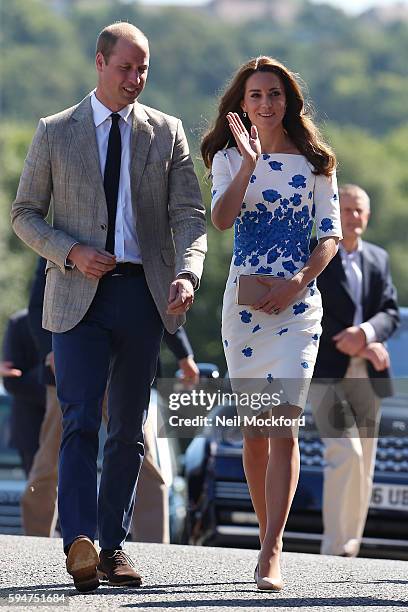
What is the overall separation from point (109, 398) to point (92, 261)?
0.60 metres

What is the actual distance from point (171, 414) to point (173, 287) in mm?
3147

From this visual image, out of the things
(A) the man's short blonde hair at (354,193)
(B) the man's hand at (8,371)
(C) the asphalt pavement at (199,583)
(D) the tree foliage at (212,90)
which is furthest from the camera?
(D) the tree foliage at (212,90)

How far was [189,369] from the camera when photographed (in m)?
9.45

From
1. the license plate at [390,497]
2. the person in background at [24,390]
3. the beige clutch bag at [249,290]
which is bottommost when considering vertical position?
the license plate at [390,497]

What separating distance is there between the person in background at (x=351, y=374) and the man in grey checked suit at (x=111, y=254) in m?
3.30

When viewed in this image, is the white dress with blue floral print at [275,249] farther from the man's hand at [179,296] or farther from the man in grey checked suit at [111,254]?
the man's hand at [179,296]

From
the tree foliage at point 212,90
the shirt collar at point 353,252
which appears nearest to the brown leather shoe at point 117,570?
the shirt collar at point 353,252

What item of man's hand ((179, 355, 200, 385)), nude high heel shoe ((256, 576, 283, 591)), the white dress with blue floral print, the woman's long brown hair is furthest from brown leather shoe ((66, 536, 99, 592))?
man's hand ((179, 355, 200, 385))

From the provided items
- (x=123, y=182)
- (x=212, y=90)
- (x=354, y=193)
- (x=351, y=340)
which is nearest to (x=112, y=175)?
(x=123, y=182)

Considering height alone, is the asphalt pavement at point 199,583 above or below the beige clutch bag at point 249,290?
below

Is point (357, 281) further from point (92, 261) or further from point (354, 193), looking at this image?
point (92, 261)

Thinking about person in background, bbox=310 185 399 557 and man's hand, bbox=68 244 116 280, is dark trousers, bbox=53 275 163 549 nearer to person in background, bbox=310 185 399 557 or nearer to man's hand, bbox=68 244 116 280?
man's hand, bbox=68 244 116 280

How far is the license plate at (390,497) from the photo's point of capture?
10.6 meters

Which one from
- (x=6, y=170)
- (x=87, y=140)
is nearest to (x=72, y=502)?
(x=87, y=140)
